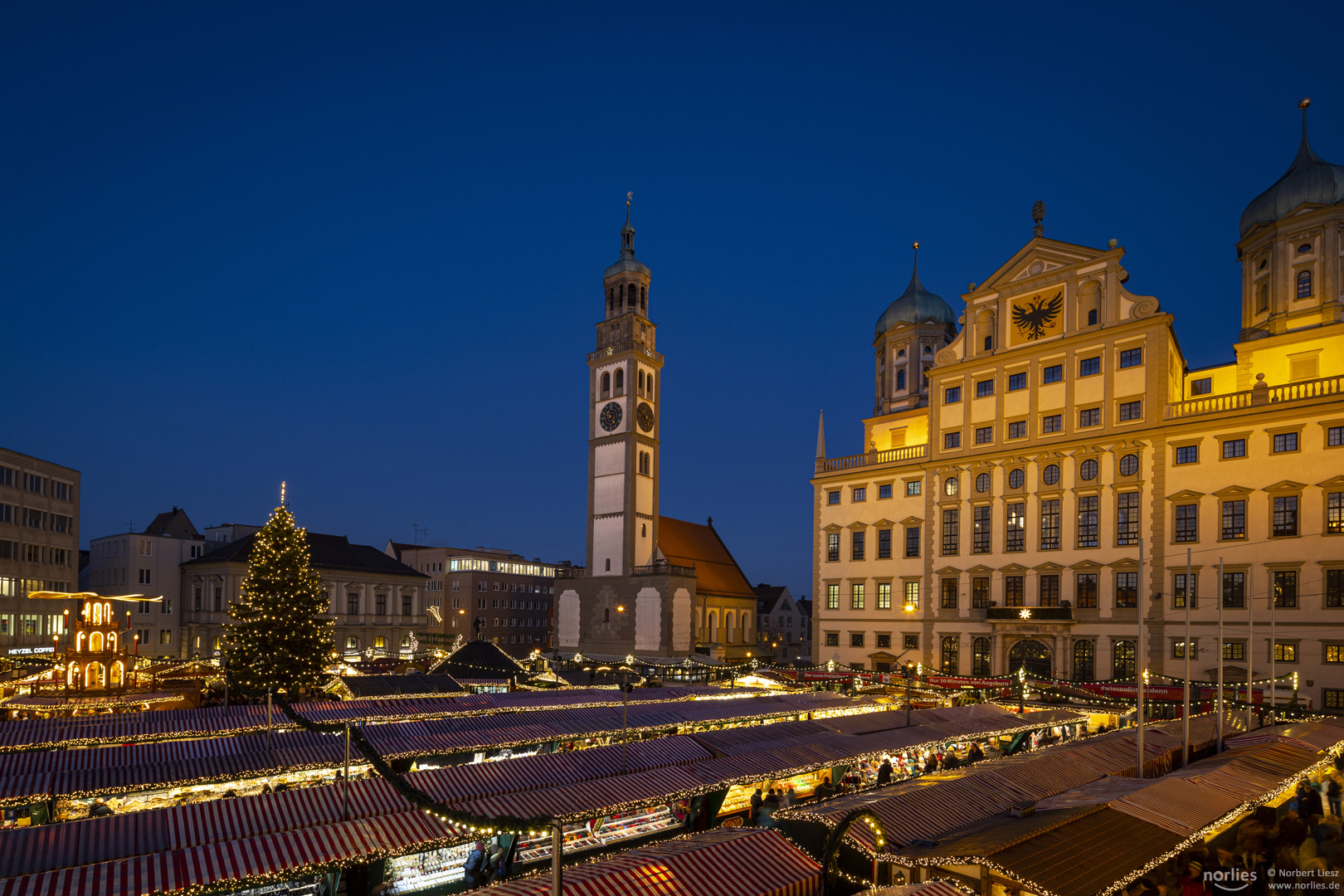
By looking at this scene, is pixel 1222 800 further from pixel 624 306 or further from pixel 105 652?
pixel 624 306

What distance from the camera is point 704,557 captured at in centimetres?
8344

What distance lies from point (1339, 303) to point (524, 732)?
49462mm

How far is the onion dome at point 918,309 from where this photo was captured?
73.1 meters

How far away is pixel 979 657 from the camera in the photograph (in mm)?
50000

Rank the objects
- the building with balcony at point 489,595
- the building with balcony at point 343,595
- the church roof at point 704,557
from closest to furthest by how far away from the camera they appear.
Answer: the building with balcony at point 343,595 < the church roof at point 704,557 < the building with balcony at point 489,595

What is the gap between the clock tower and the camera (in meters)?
72.5

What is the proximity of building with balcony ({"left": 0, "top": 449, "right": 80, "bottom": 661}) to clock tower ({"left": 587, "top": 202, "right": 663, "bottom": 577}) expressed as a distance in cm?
3885

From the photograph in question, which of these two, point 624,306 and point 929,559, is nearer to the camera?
point 929,559

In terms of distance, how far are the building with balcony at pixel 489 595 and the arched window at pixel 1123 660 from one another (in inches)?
2823

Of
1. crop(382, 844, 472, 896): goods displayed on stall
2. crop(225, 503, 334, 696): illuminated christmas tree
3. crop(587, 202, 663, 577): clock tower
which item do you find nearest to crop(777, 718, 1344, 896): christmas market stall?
crop(382, 844, 472, 896): goods displayed on stall

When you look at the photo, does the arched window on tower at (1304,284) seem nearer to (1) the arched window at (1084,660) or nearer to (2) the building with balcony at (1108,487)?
(2) the building with balcony at (1108,487)

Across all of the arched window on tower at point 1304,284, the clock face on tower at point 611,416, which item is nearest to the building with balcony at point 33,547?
the clock face on tower at point 611,416

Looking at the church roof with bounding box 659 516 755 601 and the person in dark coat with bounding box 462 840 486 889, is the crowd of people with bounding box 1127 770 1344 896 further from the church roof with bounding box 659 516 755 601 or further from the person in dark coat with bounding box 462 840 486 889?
the church roof with bounding box 659 516 755 601

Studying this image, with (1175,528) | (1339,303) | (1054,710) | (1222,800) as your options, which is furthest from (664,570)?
(1222,800)
